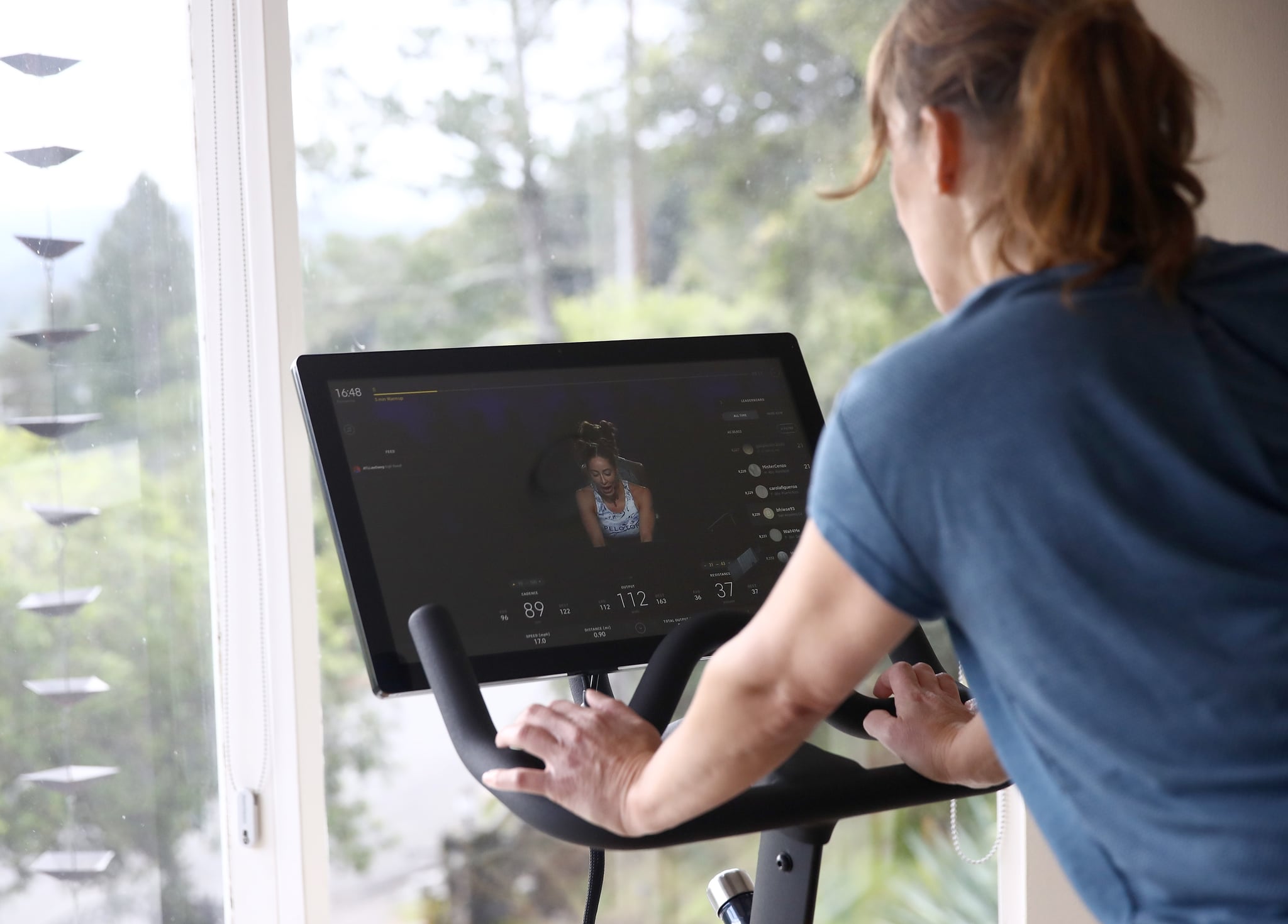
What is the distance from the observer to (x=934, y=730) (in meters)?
1.26

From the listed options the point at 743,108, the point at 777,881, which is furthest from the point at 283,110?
the point at 777,881

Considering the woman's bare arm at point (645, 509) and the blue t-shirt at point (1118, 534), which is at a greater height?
the woman's bare arm at point (645, 509)

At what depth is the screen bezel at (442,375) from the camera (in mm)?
1243

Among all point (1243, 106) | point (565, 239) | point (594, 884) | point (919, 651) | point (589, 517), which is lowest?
point (594, 884)

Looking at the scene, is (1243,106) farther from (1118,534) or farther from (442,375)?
(1118,534)

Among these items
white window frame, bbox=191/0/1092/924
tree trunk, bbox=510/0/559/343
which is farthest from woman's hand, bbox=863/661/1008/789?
tree trunk, bbox=510/0/559/343

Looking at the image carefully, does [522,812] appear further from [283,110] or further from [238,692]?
[283,110]

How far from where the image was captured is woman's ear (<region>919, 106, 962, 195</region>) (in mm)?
960

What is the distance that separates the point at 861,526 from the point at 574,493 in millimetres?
565

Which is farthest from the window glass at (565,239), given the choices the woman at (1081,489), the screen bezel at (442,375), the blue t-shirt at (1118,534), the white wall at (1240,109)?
the blue t-shirt at (1118,534)

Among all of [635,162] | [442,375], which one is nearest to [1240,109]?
[635,162]

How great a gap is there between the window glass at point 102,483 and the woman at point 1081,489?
136cm

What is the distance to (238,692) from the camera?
2.08m

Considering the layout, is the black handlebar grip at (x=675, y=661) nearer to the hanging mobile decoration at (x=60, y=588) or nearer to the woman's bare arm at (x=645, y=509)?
the woman's bare arm at (x=645, y=509)
